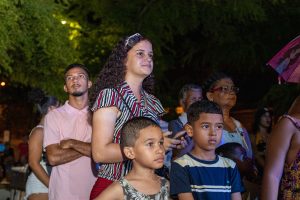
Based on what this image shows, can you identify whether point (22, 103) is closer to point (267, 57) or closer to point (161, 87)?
point (161, 87)

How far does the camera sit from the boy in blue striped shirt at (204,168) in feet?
14.0

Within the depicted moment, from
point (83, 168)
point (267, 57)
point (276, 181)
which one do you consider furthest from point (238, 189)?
point (267, 57)

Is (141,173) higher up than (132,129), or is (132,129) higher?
(132,129)

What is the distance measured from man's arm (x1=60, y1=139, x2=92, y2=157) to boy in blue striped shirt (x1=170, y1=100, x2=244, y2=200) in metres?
0.90

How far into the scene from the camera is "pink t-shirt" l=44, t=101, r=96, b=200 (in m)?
5.46

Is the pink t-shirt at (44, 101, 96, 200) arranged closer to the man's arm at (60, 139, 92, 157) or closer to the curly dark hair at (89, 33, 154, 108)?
the man's arm at (60, 139, 92, 157)

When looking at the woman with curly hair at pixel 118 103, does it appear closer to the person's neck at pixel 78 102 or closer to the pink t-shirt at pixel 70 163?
the pink t-shirt at pixel 70 163

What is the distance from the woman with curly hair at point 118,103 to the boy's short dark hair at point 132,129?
6 cm

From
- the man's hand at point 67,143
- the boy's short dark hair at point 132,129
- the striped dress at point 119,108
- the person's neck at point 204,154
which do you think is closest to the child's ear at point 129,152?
the boy's short dark hair at point 132,129

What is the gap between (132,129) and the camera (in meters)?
3.87

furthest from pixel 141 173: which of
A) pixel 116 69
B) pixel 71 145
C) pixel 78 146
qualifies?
pixel 71 145

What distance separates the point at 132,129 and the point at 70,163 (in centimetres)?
177

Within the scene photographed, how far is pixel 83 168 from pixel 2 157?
67.1ft

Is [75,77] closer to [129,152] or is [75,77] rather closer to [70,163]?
[70,163]
